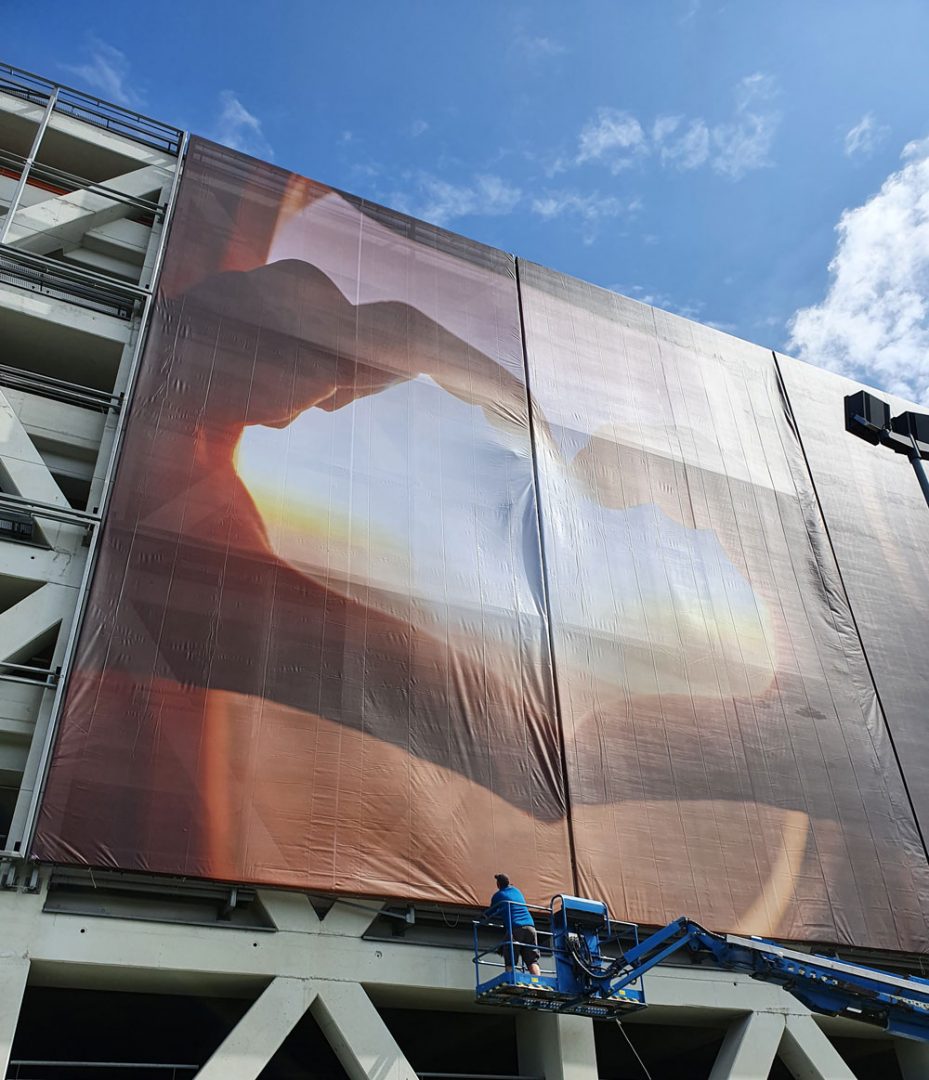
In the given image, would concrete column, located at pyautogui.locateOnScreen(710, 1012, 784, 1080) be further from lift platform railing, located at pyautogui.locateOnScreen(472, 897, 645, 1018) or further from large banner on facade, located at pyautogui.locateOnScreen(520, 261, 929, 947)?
lift platform railing, located at pyautogui.locateOnScreen(472, 897, 645, 1018)

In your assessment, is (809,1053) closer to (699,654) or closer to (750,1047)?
(750,1047)

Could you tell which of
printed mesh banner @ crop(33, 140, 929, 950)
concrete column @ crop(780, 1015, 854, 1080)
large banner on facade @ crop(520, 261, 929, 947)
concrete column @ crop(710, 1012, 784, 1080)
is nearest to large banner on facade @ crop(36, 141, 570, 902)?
printed mesh banner @ crop(33, 140, 929, 950)

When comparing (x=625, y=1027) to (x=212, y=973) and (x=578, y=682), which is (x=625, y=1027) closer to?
(x=578, y=682)

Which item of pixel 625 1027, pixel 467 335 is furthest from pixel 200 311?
pixel 625 1027

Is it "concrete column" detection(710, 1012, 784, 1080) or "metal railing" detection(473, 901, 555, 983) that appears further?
A: "concrete column" detection(710, 1012, 784, 1080)

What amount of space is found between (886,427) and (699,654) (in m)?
Result: 8.74

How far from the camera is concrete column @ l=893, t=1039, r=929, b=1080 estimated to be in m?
14.7

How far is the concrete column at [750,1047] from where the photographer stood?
1322 centimetres

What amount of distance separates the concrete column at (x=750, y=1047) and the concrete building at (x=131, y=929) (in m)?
0.03

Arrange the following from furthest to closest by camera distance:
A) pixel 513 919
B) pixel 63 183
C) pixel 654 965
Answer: pixel 63 183, pixel 513 919, pixel 654 965

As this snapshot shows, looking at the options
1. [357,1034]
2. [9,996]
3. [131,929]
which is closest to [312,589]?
[131,929]

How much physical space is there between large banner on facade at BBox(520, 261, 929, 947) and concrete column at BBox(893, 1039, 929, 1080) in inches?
64.0

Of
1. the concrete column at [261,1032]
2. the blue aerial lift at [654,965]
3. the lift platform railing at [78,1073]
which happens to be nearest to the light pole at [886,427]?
the blue aerial lift at [654,965]

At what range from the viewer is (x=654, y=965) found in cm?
1093
